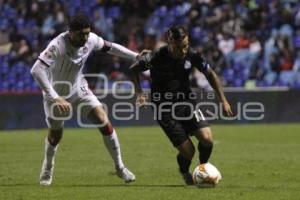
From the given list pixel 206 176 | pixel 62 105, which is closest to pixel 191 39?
pixel 206 176

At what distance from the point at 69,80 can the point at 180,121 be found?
1554mm

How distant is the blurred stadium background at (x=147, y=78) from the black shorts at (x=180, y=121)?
45.0 inches

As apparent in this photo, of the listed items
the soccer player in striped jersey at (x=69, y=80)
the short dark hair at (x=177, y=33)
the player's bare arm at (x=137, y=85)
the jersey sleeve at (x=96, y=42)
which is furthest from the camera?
the jersey sleeve at (x=96, y=42)

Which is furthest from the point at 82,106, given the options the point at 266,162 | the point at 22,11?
the point at 22,11

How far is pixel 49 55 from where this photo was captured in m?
10.2

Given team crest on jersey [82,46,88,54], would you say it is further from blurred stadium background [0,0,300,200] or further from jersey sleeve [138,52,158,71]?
blurred stadium background [0,0,300,200]

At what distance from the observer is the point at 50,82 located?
10523 mm

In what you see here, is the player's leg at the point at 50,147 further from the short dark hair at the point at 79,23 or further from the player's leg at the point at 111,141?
the short dark hair at the point at 79,23

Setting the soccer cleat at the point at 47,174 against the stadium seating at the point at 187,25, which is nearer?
the soccer cleat at the point at 47,174

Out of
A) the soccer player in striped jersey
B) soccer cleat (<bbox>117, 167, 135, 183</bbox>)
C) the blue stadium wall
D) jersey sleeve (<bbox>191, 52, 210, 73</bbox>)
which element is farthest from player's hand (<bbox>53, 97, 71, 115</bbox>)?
the blue stadium wall

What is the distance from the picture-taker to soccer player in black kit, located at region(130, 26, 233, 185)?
1027 centimetres

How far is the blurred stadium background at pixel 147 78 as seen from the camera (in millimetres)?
13664

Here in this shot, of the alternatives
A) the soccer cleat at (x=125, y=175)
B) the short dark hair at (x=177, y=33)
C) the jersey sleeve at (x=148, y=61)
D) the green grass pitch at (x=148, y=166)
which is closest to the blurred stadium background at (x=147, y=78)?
the green grass pitch at (x=148, y=166)

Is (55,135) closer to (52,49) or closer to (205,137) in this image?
(52,49)
